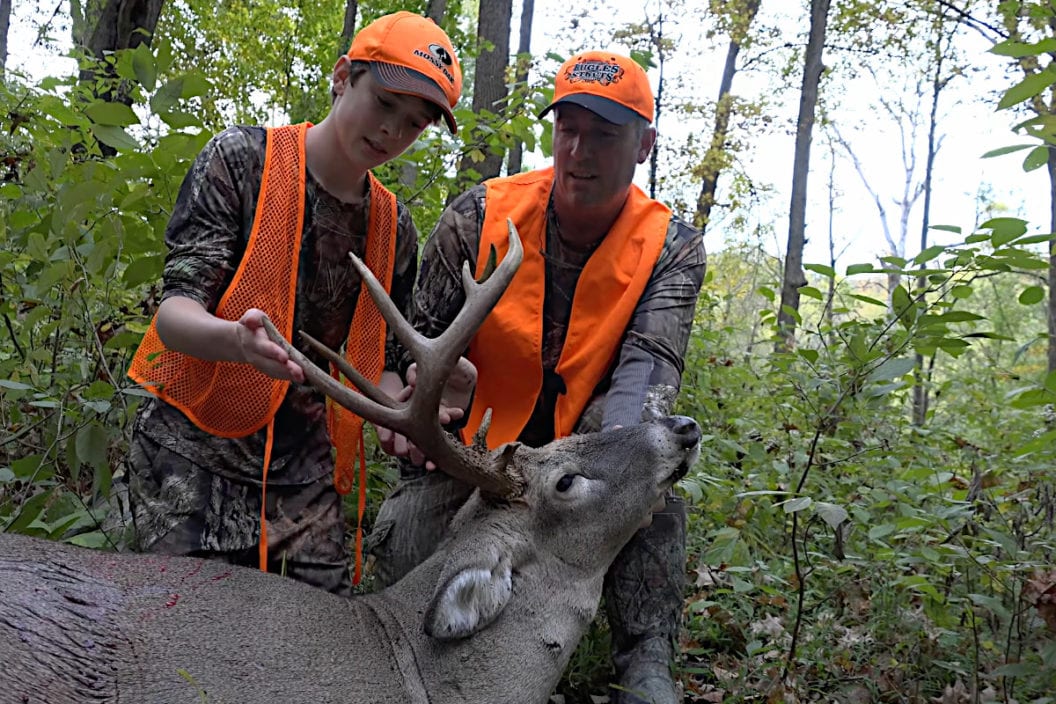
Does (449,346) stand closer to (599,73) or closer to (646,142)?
(599,73)

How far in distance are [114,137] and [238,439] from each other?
135 cm

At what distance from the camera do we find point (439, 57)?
3430mm

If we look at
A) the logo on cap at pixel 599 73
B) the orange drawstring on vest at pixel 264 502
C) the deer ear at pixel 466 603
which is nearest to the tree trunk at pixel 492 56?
the logo on cap at pixel 599 73

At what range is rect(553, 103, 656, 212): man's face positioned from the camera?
12.5 feet

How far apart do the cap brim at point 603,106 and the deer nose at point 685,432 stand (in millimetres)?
1297

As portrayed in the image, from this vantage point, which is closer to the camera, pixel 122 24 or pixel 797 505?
pixel 797 505

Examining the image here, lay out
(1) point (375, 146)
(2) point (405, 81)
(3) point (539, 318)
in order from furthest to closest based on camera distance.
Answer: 1. (3) point (539, 318)
2. (1) point (375, 146)
3. (2) point (405, 81)

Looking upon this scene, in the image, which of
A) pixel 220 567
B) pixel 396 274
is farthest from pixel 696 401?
pixel 220 567

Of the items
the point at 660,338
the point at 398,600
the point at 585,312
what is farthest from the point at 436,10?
the point at 398,600

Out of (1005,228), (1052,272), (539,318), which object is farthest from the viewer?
(1052,272)

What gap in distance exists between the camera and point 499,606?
2891 millimetres

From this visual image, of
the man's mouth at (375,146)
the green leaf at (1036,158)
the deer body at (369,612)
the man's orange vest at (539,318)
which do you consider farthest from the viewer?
the man's orange vest at (539,318)

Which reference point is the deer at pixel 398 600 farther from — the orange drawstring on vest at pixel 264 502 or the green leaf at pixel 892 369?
the green leaf at pixel 892 369

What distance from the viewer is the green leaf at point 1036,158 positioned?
293cm
